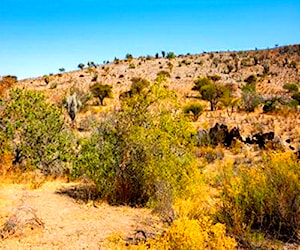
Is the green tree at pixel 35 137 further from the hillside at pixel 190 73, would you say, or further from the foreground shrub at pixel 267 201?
the hillside at pixel 190 73

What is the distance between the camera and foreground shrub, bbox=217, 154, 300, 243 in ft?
23.1

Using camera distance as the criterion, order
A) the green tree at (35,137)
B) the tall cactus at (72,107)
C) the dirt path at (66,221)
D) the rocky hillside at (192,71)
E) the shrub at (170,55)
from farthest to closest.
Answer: the shrub at (170,55) → the rocky hillside at (192,71) → the tall cactus at (72,107) → the green tree at (35,137) → the dirt path at (66,221)

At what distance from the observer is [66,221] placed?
312 inches

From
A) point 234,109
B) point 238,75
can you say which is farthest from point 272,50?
point 234,109

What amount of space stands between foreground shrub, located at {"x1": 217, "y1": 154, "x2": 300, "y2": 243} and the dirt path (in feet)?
4.91

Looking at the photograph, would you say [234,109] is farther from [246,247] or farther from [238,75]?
[246,247]

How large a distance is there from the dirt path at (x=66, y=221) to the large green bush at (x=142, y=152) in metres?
0.69

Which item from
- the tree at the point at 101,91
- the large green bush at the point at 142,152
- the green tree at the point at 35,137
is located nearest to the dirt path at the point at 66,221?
the large green bush at the point at 142,152

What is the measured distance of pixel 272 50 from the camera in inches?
2447

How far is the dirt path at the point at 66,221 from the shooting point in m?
6.82

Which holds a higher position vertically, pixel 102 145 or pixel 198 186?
pixel 102 145

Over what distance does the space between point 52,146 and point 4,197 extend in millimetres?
3709

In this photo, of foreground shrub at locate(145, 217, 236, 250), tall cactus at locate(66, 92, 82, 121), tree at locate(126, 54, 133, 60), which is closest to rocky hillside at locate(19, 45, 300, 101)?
tree at locate(126, 54, 133, 60)

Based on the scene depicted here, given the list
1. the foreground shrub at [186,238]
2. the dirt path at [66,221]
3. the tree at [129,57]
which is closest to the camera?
the foreground shrub at [186,238]
